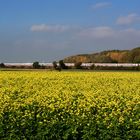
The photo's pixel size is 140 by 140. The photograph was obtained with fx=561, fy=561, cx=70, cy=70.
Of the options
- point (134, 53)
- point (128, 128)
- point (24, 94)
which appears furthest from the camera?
point (134, 53)

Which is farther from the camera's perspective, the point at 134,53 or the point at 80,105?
the point at 134,53

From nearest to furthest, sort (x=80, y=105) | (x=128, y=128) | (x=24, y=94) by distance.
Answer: (x=128, y=128), (x=80, y=105), (x=24, y=94)

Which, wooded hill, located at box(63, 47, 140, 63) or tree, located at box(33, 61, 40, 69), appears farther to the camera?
wooded hill, located at box(63, 47, 140, 63)

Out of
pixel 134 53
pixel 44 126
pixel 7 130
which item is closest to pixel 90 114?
pixel 44 126

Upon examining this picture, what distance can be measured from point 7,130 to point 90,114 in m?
2.00

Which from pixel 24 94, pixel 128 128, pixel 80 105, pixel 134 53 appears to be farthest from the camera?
pixel 134 53

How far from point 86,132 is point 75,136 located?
12.2 inches

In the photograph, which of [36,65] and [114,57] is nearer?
[36,65]

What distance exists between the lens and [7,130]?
13.2m

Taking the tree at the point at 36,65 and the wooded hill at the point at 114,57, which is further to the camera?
the wooded hill at the point at 114,57

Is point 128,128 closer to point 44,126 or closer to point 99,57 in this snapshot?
point 44,126

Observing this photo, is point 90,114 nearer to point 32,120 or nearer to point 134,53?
point 32,120

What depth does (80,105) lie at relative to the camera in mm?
14109

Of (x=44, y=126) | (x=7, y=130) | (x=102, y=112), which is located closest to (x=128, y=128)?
(x=102, y=112)
